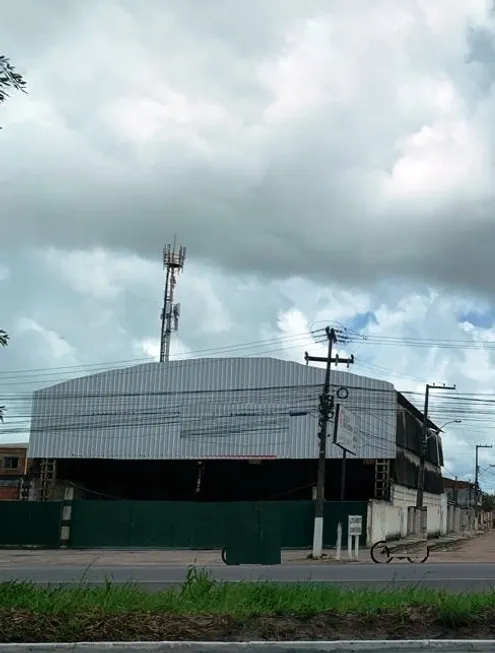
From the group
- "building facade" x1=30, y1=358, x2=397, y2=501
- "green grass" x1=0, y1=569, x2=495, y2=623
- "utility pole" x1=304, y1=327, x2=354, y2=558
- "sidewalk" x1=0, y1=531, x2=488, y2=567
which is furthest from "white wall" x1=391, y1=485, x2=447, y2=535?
"green grass" x1=0, y1=569, x2=495, y2=623

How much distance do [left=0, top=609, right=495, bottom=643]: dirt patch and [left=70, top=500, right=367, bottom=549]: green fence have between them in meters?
29.8

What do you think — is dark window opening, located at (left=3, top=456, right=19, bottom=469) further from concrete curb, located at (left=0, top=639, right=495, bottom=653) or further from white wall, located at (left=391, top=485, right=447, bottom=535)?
concrete curb, located at (left=0, top=639, right=495, bottom=653)

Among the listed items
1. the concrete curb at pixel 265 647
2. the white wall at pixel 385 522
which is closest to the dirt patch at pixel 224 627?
the concrete curb at pixel 265 647

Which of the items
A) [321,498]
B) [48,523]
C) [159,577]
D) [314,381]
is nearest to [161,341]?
[314,381]

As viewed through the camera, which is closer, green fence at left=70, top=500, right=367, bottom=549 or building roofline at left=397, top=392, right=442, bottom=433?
green fence at left=70, top=500, right=367, bottom=549

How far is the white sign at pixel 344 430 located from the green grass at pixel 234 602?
84.3 feet

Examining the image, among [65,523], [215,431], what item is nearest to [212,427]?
[215,431]

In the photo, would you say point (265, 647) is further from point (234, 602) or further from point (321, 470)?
point (321, 470)

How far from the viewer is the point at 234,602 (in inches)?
381

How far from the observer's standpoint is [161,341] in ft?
209

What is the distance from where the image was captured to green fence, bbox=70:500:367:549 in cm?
3859

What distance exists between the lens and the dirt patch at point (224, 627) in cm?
834

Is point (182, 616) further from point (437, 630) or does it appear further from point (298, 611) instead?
point (437, 630)

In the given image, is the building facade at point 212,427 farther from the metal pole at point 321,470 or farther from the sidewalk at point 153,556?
the metal pole at point 321,470
